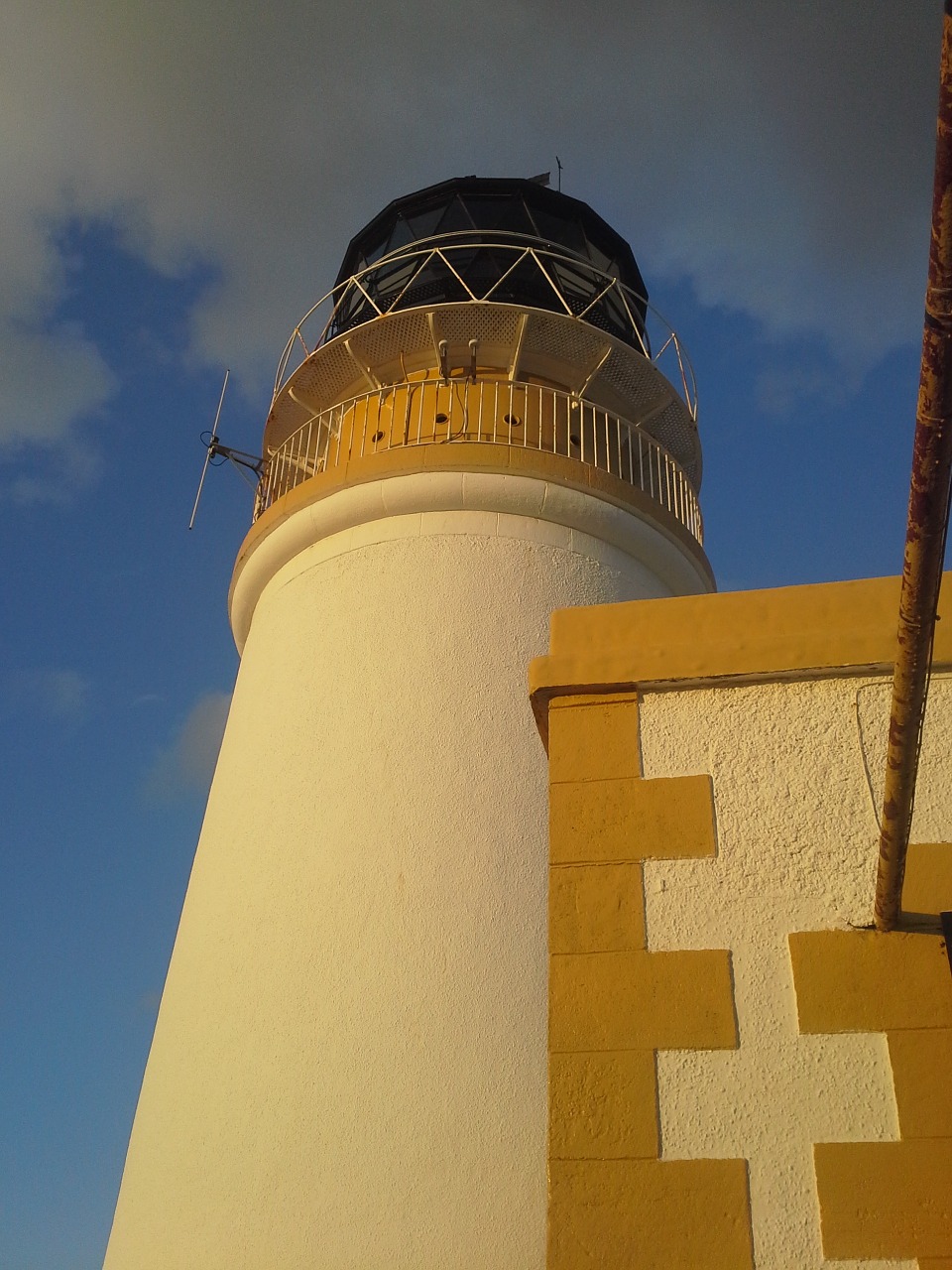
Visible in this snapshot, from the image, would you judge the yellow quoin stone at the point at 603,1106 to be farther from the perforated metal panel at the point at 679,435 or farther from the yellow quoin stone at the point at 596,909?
the perforated metal panel at the point at 679,435

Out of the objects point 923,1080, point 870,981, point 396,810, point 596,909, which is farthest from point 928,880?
point 396,810

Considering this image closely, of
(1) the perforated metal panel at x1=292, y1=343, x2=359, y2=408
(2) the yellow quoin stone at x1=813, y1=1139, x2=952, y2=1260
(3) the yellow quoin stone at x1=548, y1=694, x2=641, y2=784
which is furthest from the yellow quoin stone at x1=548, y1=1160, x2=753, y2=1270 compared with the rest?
(1) the perforated metal panel at x1=292, y1=343, x2=359, y2=408

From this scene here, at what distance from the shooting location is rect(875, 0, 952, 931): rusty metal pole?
186 centimetres

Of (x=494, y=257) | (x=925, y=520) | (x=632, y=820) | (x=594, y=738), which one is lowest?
(x=925, y=520)

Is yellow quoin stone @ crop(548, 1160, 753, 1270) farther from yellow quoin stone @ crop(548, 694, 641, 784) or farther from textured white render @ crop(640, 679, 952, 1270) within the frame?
yellow quoin stone @ crop(548, 694, 641, 784)

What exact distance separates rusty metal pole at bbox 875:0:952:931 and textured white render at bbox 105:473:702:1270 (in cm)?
303

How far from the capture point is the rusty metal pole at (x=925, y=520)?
1.86m

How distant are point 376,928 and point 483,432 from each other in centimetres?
415

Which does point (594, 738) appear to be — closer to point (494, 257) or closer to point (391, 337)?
point (391, 337)

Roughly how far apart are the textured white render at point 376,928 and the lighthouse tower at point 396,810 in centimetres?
2

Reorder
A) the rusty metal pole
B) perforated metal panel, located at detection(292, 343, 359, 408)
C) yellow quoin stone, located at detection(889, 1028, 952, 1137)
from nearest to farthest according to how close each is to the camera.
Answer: the rusty metal pole, yellow quoin stone, located at detection(889, 1028, 952, 1137), perforated metal panel, located at detection(292, 343, 359, 408)

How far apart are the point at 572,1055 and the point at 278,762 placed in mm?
4049

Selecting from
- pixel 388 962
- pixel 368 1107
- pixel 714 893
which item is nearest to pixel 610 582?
pixel 388 962

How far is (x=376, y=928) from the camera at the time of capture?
6070 mm
